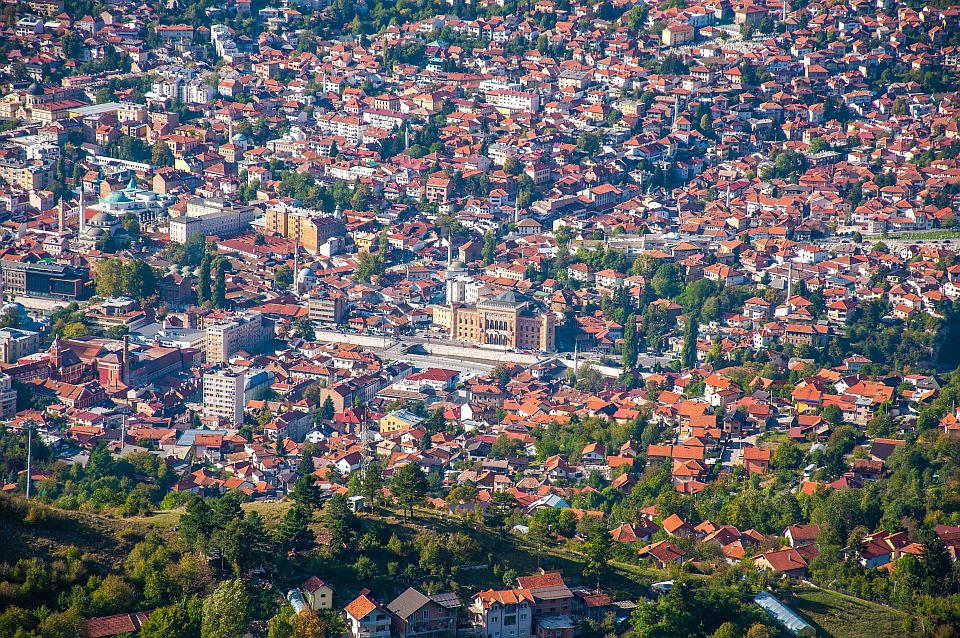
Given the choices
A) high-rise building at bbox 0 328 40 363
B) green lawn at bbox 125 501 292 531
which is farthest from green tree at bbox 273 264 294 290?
green lawn at bbox 125 501 292 531

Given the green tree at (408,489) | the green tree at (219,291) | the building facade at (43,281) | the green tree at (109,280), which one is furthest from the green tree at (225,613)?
the building facade at (43,281)

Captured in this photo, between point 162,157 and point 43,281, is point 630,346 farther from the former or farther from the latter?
point 162,157

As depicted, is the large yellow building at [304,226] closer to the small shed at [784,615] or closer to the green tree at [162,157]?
the green tree at [162,157]

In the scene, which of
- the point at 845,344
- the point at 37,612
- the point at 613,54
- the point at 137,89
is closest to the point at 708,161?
the point at 613,54

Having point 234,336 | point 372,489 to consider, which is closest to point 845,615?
point 372,489

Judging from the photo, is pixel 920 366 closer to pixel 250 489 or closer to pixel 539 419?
pixel 539 419

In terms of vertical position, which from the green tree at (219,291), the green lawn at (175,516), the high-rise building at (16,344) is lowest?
the high-rise building at (16,344)
